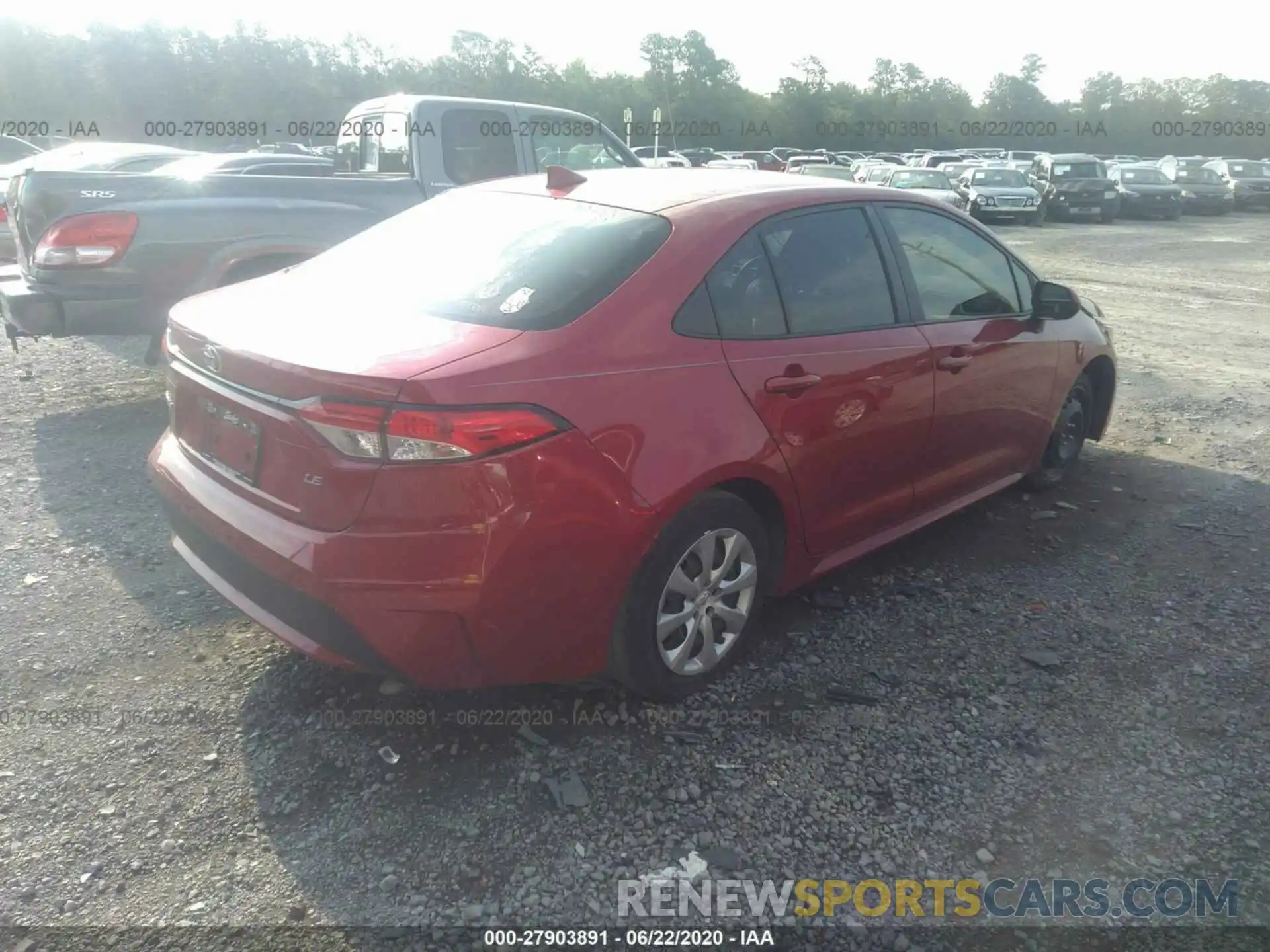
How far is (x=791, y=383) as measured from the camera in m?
3.28

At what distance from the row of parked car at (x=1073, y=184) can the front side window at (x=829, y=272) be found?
17.9m

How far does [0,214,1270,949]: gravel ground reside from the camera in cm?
253

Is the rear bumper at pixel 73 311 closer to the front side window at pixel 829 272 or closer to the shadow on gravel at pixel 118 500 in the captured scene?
the shadow on gravel at pixel 118 500

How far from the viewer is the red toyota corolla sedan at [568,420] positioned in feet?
8.41

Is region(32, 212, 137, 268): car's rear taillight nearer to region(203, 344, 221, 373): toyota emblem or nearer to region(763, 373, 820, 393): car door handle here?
region(203, 344, 221, 373): toyota emblem

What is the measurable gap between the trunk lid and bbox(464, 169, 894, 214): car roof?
2.73ft

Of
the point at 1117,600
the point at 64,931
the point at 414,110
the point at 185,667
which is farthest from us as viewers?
the point at 414,110

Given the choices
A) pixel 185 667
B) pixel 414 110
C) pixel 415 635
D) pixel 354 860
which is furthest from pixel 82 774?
pixel 414 110

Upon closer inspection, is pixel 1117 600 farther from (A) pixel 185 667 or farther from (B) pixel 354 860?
(A) pixel 185 667

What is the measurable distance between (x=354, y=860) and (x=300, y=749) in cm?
55

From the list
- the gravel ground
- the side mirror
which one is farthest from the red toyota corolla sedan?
the side mirror

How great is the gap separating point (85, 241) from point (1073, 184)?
2580cm

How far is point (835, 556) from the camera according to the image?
376cm

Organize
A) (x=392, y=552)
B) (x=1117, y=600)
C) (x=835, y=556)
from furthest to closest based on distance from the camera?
(x=1117, y=600) < (x=835, y=556) < (x=392, y=552)
